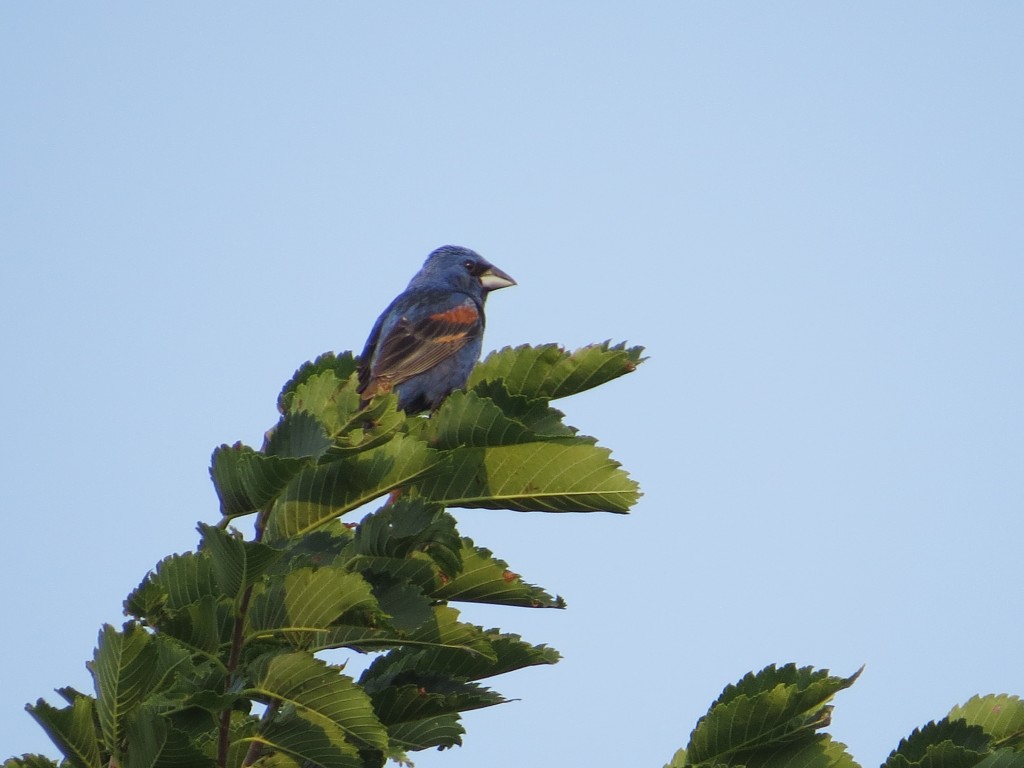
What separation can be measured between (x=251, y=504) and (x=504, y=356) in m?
1.02

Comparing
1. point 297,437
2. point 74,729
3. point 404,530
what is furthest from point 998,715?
point 74,729

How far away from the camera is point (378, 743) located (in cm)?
299

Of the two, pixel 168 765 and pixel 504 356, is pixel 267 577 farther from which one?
pixel 504 356

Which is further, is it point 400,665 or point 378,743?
point 400,665

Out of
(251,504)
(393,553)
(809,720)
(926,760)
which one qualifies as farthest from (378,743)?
(926,760)

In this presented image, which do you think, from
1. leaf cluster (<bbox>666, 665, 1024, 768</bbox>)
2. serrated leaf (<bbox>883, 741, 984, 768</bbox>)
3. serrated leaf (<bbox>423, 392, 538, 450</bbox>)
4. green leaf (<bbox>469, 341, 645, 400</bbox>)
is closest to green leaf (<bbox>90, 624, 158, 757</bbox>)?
serrated leaf (<bbox>423, 392, 538, 450</bbox>)

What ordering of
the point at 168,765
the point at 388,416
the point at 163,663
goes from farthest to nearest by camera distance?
1. the point at 388,416
2. the point at 163,663
3. the point at 168,765

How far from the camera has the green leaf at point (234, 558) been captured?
9.29 feet

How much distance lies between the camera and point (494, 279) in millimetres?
10070

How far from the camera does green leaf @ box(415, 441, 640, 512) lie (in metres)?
3.25

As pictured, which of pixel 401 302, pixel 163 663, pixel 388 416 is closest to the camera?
pixel 163 663

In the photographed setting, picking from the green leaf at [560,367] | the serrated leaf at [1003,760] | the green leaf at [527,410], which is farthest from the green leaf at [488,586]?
the serrated leaf at [1003,760]

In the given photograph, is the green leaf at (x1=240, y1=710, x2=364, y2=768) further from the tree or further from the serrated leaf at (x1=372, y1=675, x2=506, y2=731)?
the serrated leaf at (x1=372, y1=675, x2=506, y2=731)

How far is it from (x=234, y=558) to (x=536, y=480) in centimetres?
87
